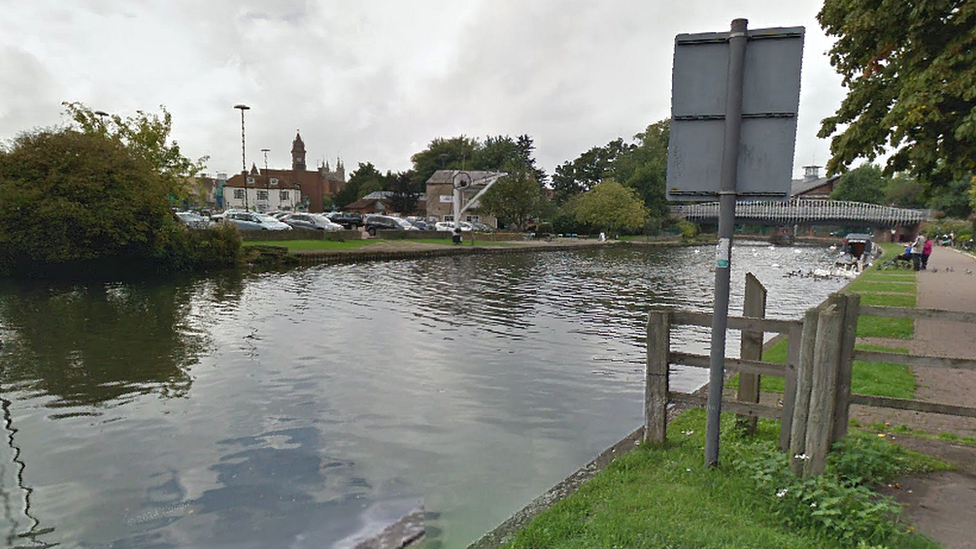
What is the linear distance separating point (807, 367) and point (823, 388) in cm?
17

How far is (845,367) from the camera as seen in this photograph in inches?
165

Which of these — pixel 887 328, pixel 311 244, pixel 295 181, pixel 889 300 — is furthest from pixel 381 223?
pixel 295 181

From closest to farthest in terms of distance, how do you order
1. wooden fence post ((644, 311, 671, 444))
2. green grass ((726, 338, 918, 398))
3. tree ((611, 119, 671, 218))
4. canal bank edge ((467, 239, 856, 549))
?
1. canal bank edge ((467, 239, 856, 549))
2. wooden fence post ((644, 311, 671, 444))
3. green grass ((726, 338, 918, 398))
4. tree ((611, 119, 671, 218))

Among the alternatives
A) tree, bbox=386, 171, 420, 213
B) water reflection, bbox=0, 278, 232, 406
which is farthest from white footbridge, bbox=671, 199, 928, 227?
water reflection, bbox=0, 278, 232, 406

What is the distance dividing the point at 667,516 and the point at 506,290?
1741 cm

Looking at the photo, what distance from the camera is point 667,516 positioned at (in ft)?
12.3

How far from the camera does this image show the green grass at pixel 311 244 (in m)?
32.6

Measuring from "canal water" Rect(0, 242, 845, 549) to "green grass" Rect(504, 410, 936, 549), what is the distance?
104cm

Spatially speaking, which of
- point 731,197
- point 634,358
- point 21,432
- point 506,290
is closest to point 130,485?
point 21,432

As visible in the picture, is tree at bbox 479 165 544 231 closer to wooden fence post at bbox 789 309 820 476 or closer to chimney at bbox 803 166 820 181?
wooden fence post at bbox 789 309 820 476

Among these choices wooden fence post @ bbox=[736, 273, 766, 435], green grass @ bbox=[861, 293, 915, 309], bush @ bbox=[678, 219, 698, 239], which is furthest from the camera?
bush @ bbox=[678, 219, 698, 239]

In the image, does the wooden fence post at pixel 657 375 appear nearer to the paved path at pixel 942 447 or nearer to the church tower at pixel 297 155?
the paved path at pixel 942 447

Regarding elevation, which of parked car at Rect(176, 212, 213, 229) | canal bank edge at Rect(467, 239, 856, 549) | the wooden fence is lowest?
canal bank edge at Rect(467, 239, 856, 549)

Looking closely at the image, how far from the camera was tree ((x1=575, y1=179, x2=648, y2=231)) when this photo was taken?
7094 centimetres
